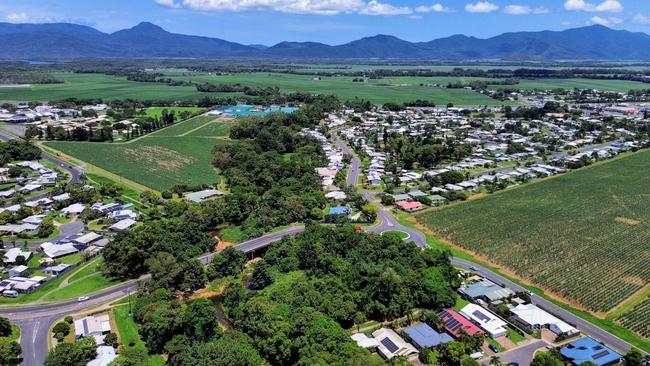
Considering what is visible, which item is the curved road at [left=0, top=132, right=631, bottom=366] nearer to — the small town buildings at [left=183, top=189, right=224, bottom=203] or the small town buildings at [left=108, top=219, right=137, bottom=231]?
the small town buildings at [left=108, top=219, right=137, bottom=231]

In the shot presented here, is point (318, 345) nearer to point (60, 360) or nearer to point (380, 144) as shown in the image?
point (60, 360)

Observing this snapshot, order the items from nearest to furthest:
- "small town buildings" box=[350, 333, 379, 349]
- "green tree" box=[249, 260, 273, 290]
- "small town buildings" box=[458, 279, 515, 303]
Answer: "small town buildings" box=[350, 333, 379, 349] → "small town buildings" box=[458, 279, 515, 303] → "green tree" box=[249, 260, 273, 290]

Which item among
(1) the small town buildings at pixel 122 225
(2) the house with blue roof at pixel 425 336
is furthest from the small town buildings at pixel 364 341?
(1) the small town buildings at pixel 122 225

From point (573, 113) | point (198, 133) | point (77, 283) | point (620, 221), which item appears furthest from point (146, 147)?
point (573, 113)

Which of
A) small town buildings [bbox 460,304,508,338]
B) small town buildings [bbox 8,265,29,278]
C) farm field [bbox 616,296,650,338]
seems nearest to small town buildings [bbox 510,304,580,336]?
small town buildings [bbox 460,304,508,338]

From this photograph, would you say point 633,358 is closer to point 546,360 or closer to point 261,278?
point 546,360

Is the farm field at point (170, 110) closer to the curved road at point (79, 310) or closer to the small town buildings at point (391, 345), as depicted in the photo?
the curved road at point (79, 310)
